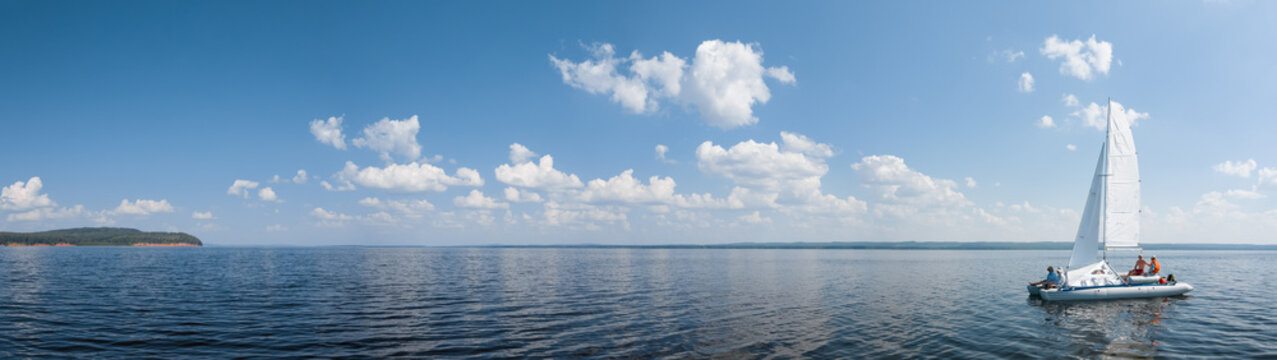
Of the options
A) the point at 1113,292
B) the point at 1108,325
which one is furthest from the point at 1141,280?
the point at 1108,325

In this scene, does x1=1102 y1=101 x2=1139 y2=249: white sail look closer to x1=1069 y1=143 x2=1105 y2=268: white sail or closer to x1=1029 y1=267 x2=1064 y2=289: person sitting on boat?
x1=1069 y1=143 x2=1105 y2=268: white sail

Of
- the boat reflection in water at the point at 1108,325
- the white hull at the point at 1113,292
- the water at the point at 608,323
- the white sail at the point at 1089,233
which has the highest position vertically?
the white sail at the point at 1089,233

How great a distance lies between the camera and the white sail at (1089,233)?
150 feet

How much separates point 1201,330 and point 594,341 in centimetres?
3268

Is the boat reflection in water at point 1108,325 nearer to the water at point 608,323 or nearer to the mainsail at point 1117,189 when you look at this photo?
the water at point 608,323

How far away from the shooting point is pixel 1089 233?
1815 inches

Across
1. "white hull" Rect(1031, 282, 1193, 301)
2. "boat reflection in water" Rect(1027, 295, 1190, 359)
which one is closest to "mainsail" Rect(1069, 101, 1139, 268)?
"white hull" Rect(1031, 282, 1193, 301)

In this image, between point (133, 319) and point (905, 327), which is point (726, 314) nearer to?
point (905, 327)

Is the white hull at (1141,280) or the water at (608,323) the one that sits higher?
the white hull at (1141,280)

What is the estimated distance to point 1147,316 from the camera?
35.7m

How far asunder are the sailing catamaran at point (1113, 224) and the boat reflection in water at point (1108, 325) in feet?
2.72

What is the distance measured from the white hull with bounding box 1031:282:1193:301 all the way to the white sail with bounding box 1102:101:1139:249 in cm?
334

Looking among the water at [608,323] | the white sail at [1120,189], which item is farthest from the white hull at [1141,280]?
the white sail at [1120,189]

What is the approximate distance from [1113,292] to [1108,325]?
15243mm
